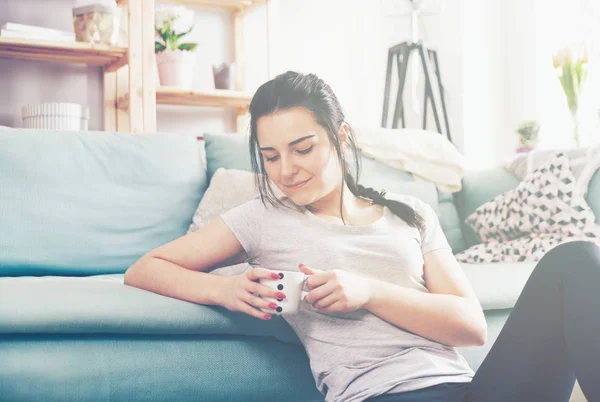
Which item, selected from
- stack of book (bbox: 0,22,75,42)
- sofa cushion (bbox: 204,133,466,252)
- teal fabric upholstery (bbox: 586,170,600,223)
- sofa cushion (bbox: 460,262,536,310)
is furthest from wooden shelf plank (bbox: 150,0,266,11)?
A: sofa cushion (bbox: 460,262,536,310)

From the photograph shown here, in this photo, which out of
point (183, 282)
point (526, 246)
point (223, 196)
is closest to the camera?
point (183, 282)

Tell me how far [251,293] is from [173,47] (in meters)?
2.14

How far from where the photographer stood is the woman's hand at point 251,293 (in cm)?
90

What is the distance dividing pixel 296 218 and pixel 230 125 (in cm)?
234

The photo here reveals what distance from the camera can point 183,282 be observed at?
3.58 feet

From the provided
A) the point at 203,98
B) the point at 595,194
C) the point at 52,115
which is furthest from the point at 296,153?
the point at 203,98

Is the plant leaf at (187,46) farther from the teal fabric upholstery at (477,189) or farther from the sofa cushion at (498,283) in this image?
the sofa cushion at (498,283)

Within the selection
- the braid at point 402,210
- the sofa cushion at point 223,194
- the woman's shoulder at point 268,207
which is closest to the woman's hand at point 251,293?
the woman's shoulder at point 268,207

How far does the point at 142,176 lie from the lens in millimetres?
1838

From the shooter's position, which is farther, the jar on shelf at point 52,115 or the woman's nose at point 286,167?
the jar on shelf at point 52,115

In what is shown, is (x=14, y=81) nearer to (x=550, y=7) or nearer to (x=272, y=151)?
(x=272, y=151)

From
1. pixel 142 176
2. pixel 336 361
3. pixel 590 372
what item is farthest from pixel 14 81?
pixel 590 372

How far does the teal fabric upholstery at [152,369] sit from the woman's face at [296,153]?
0.35 m

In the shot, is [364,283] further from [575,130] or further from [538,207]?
[575,130]
